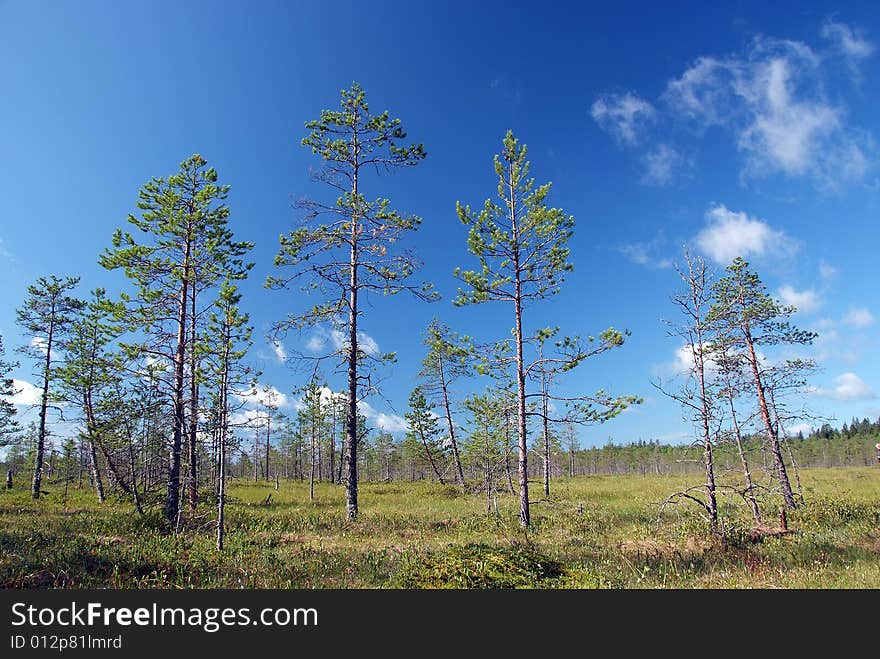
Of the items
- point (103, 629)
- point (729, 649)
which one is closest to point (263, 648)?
point (103, 629)

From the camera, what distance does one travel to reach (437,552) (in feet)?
35.5

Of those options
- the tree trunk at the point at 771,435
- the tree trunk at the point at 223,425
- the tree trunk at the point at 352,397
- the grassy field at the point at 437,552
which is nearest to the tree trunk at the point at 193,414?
the grassy field at the point at 437,552

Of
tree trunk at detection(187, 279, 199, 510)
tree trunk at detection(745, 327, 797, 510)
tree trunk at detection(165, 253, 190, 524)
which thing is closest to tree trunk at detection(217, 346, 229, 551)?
tree trunk at detection(187, 279, 199, 510)

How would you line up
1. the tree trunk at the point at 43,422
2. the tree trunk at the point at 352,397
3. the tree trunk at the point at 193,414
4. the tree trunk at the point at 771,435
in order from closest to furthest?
1. the tree trunk at the point at 193,414
2. the tree trunk at the point at 352,397
3. the tree trunk at the point at 771,435
4. the tree trunk at the point at 43,422

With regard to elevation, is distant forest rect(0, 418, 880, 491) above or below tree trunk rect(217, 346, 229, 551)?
below

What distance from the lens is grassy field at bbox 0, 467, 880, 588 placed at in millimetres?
8180

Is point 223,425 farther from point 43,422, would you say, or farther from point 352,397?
point 43,422

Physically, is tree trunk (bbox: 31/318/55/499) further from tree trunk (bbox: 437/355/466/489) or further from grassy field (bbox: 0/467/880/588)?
tree trunk (bbox: 437/355/466/489)

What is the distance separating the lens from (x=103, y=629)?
574 centimetres

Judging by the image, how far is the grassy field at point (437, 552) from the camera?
26.8 ft

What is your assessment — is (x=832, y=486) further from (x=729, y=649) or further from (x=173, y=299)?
(x=173, y=299)

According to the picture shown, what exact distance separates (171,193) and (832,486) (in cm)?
5011

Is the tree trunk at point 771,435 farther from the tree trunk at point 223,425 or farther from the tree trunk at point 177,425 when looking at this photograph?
the tree trunk at point 177,425

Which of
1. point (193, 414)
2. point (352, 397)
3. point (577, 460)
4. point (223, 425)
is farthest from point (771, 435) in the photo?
point (577, 460)
